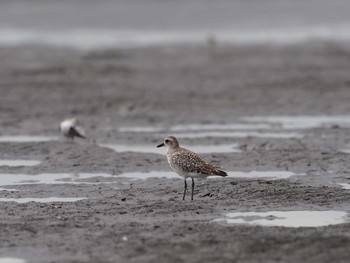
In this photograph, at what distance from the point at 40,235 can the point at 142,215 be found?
1.53m

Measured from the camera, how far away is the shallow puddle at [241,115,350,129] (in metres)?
19.6

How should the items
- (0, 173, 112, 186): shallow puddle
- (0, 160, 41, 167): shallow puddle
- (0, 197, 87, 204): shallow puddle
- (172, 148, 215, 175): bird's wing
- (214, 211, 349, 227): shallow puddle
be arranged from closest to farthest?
(214, 211, 349, 227): shallow puddle → (172, 148, 215, 175): bird's wing → (0, 197, 87, 204): shallow puddle → (0, 173, 112, 186): shallow puddle → (0, 160, 41, 167): shallow puddle

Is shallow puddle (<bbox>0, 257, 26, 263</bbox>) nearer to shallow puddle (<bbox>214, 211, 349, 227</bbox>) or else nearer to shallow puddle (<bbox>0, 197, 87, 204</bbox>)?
shallow puddle (<bbox>214, 211, 349, 227</bbox>)

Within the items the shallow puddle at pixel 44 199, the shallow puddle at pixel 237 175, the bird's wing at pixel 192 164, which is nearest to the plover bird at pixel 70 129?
the shallow puddle at pixel 237 175

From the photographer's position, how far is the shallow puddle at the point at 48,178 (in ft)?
47.9

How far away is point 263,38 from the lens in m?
39.4

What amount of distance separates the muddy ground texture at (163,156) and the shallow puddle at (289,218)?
308 millimetres

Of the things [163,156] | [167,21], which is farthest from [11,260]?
[167,21]

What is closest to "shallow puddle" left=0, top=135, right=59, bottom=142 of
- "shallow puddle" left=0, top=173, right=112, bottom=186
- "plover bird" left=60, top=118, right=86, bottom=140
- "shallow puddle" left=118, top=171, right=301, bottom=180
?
"plover bird" left=60, top=118, right=86, bottom=140

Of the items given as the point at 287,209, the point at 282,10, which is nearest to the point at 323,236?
the point at 287,209

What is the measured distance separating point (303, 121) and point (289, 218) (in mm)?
8798

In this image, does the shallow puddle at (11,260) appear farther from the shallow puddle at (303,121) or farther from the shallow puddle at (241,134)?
the shallow puddle at (303,121)

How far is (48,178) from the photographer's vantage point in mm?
14953

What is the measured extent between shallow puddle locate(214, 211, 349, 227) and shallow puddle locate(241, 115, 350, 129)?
7565 millimetres
